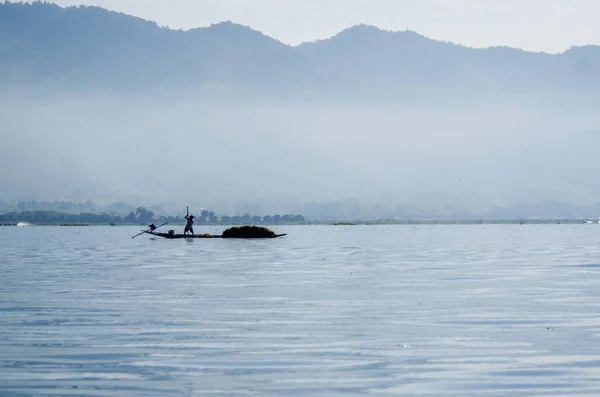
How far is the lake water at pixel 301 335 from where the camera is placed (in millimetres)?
21375

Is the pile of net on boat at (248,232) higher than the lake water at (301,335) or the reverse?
higher

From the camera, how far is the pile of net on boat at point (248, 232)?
131125 millimetres

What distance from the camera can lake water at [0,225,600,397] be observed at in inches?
842

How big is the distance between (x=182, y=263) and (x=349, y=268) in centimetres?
1420

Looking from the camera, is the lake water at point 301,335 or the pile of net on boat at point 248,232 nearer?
the lake water at point 301,335

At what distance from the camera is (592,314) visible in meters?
34.0

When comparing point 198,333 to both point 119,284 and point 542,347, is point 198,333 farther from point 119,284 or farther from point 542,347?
point 119,284

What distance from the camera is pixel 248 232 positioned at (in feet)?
436

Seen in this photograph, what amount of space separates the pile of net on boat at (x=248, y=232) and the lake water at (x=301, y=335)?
77.1 meters

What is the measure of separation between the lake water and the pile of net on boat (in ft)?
253

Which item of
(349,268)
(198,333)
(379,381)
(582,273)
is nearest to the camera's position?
(379,381)

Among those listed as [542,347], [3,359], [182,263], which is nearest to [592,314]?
→ [542,347]

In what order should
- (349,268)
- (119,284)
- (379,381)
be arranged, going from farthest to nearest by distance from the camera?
(349,268) → (119,284) → (379,381)

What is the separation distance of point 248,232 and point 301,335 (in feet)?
343
